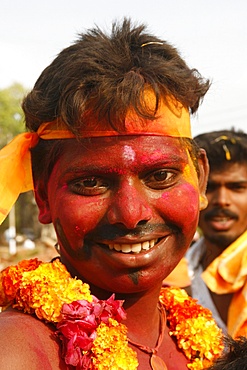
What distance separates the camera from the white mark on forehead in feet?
8.48

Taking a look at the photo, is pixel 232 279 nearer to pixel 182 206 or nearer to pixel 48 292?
pixel 182 206

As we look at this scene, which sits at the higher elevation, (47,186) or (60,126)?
(60,126)

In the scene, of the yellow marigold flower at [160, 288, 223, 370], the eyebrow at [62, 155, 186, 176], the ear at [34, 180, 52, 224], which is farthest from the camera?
the yellow marigold flower at [160, 288, 223, 370]

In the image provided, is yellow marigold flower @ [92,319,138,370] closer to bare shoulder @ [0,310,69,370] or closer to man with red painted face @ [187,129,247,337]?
bare shoulder @ [0,310,69,370]

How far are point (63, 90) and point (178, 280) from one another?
10.4 ft

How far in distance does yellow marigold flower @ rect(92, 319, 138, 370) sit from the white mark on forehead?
61cm

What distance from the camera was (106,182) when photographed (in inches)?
103

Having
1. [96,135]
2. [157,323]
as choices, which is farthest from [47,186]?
[157,323]

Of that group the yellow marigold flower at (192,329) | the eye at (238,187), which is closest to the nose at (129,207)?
the yellow marigold flower at (192,329)

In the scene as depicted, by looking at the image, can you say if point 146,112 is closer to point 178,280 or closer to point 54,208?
point 54,208

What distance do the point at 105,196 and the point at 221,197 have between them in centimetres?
338

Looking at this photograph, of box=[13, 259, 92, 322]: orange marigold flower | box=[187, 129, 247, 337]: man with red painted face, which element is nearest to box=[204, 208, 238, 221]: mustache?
box=[187, 129, 247, 337]: man with red painted face

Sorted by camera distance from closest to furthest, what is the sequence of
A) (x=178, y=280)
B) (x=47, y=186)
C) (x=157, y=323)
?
(x=47, y=186)
(x=157, y=323)
(x=178, y=280)

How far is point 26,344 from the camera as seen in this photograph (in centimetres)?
240
